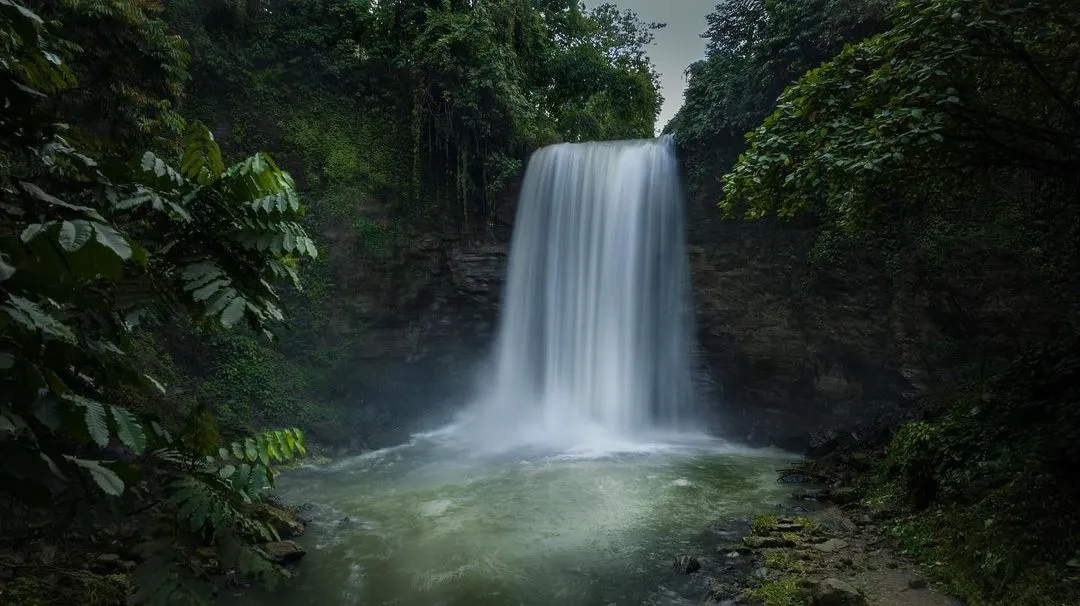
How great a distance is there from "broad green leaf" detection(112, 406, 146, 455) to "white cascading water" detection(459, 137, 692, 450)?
45.3 ft

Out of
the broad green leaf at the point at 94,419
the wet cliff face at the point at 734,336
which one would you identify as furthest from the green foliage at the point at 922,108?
the wet cliff face at the point at 734,336

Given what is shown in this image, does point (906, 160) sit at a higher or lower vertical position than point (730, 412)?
higher

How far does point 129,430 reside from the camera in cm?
185

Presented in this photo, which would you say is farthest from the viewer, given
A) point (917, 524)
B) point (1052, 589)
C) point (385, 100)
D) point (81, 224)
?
point (385, 100)

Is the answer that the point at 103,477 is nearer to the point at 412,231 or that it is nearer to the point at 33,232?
the point at 33,232

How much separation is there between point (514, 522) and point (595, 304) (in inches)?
367

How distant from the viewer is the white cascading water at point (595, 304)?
1631cm

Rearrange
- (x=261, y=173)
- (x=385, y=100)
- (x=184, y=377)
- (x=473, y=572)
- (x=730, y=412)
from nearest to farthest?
(x=261, y=173) < (x=473, y=572) < (x=184, y=377) < (x=730, y=412) < (x=385, y=100)

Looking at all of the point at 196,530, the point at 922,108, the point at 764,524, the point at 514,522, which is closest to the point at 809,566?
the point at 764,524

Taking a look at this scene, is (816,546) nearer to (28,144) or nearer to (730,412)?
(28,144)

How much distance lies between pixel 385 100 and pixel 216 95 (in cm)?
461

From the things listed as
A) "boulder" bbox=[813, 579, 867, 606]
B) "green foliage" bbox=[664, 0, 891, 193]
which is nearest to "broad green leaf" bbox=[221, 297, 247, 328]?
"boulder" bbox=[813, 579, 867, 606]


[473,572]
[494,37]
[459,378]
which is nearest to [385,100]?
[494,37]

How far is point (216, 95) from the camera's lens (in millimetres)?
16203
